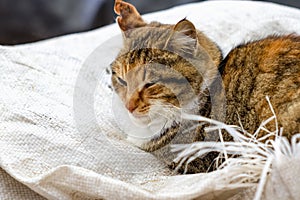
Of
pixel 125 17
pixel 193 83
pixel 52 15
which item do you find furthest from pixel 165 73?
pixel 52 15

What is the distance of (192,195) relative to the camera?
71 cm

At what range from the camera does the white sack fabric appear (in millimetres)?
738

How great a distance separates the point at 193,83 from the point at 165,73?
57 mm

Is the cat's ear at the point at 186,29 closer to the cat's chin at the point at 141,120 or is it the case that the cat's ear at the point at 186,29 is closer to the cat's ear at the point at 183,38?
the cat's ear at the point at 183,38

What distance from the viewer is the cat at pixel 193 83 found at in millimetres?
853

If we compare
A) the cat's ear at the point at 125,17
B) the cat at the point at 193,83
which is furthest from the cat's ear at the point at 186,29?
the cat's ear at the point at 125,17

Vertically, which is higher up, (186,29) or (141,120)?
(186,29)

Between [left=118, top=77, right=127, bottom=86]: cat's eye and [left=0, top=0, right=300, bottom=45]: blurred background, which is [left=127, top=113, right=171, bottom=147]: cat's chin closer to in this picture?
[left=118, top=77, right=127, bottom=86]: cat's eye

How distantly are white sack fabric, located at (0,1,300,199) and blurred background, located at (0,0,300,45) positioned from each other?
47 centimetres

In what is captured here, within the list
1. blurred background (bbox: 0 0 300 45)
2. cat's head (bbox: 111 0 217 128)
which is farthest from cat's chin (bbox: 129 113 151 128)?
blurred background (bbox: 0 0 300 45)

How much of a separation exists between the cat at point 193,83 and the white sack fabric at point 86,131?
0.28 feet

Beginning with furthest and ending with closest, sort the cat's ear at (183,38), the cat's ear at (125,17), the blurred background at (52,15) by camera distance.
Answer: the blurred background at (52,15)
the cat's ear at (125,17)
the cat's ear at (183,38)

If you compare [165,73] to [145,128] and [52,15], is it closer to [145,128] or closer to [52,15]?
[145,128]

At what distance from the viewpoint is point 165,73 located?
2.83ft
